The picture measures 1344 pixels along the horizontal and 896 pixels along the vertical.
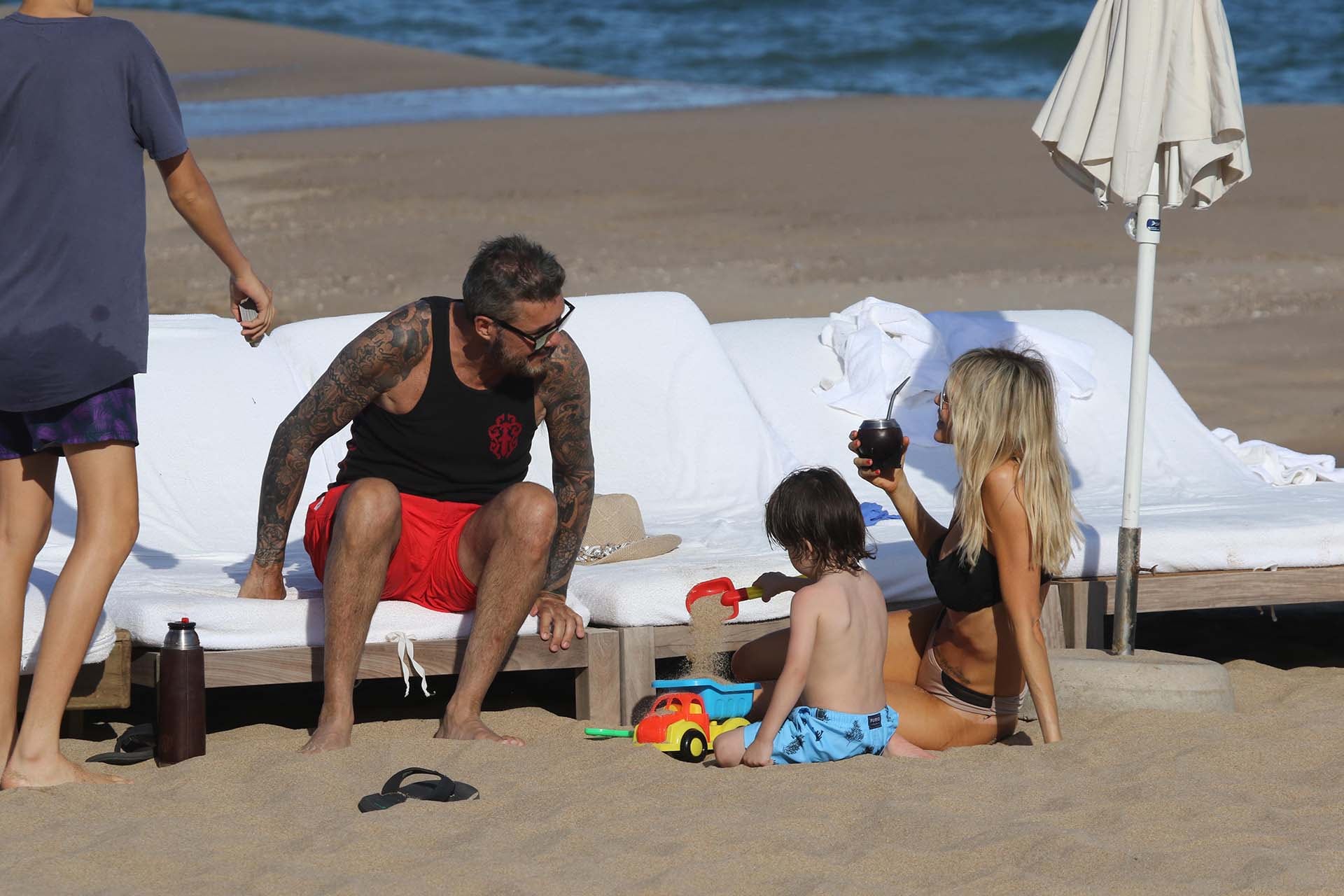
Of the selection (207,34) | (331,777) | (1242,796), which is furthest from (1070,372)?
(207,34)

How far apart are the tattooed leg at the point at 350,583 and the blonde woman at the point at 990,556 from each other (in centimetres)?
101

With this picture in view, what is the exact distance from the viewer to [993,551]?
4137mm

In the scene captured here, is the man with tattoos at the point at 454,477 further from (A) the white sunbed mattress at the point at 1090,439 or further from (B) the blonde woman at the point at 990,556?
(A) the white sunbed mattress at the point at 1090,439

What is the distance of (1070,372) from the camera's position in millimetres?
6457

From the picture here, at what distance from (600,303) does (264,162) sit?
10771 mm

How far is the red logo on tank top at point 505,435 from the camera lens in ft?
14.2

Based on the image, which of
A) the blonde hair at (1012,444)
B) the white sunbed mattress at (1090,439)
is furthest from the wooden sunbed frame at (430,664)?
the white sunbed mattress at (1090,439)

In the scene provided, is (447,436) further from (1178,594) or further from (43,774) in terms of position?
(1178,594)

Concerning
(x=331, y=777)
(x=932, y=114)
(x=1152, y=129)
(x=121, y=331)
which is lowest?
(x=331, y=777)

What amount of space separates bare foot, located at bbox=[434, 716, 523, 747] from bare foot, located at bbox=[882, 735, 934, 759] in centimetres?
90

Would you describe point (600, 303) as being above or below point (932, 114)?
below

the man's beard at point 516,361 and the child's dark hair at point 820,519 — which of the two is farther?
the man's beard at point 516,361

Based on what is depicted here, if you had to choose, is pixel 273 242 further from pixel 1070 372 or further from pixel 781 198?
pixel 1070 372

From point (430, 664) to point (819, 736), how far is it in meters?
1.03
